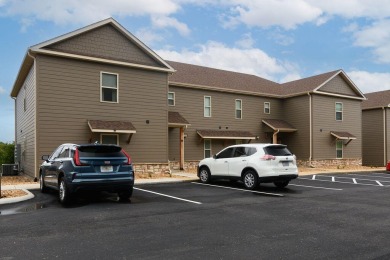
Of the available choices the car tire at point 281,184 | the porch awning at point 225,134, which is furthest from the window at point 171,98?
the car tire at point 281,184

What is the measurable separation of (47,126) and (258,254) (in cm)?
1342

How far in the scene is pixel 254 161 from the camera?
1342 cm

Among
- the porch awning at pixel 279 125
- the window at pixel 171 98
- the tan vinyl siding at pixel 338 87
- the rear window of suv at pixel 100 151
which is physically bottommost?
the rear window of suv at pixel 100 151

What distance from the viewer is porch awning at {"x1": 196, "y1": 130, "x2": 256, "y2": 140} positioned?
24.3m

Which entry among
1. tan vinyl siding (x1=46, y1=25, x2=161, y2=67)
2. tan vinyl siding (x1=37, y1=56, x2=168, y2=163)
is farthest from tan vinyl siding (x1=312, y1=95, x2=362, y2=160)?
tan vinyl siding (x1=46, y1=25, x2=161, y2=67)

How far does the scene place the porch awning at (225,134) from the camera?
2433 cm

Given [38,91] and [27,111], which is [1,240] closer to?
[38,91]

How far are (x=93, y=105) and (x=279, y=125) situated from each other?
1538 cm

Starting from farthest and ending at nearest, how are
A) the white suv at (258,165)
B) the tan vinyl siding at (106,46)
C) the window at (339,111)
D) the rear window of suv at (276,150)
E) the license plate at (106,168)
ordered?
the window at (339,111), the tan vinyl siding at (106,46), the rear window of suv at (276,150), the white suv at (258,165), the license plate at (106,168)

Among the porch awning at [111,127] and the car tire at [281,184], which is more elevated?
the porch awning at [111,127]

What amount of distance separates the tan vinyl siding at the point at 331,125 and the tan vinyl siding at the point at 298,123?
1.78 feet

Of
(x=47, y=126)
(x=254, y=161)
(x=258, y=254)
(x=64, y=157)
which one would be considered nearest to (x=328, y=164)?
(x=254, y=161)

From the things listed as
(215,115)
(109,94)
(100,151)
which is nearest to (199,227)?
(100,151)

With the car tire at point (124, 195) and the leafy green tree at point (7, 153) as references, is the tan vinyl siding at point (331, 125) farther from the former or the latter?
the leafy green tree at point (7, 153)
